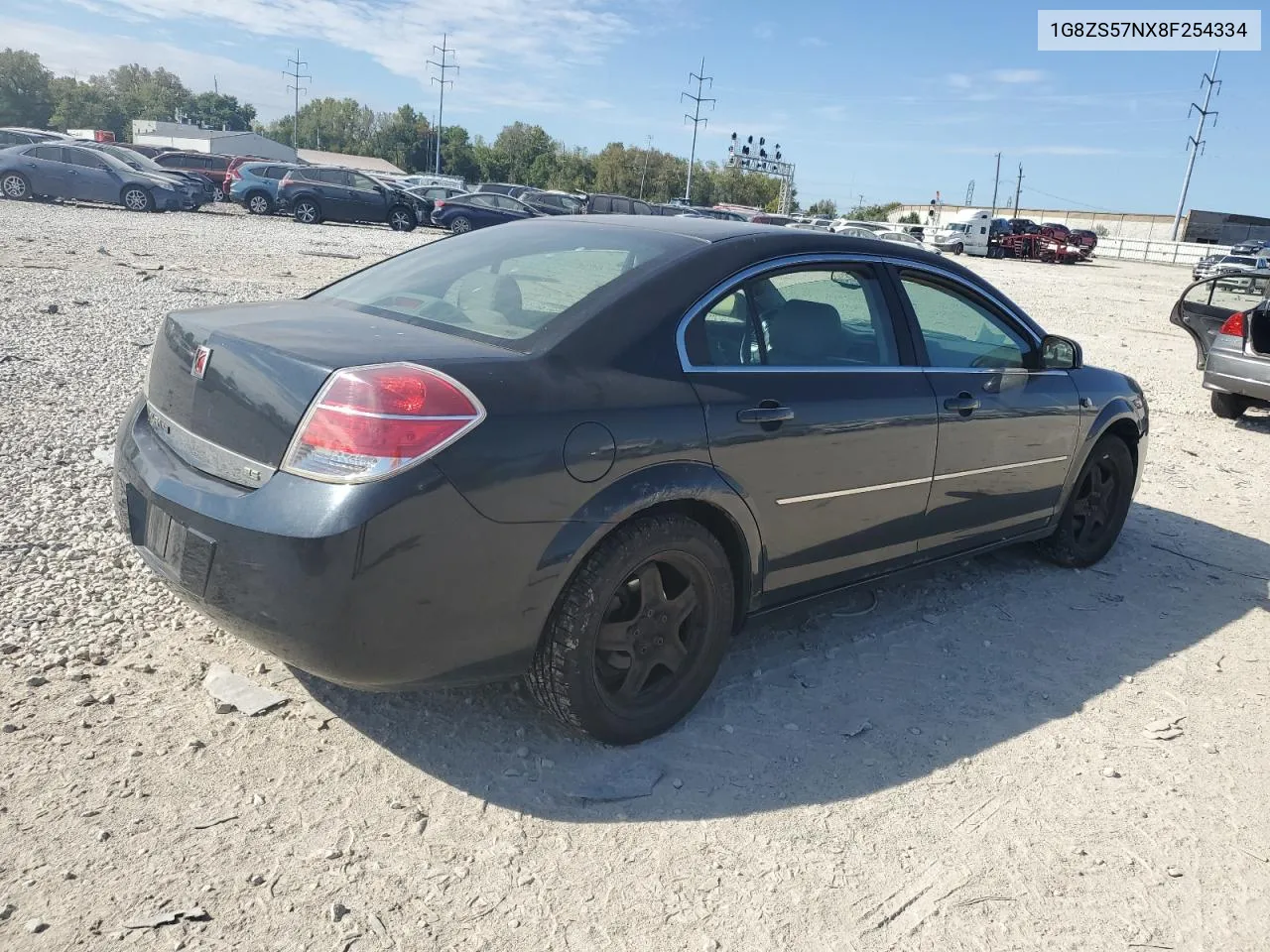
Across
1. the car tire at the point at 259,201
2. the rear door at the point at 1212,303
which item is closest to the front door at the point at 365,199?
the car tire at the point at 259,201

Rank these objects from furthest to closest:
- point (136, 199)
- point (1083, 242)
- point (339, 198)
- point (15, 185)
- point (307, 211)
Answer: point (1083, 242)
point (339, 198)
point (307, 211)
point (136, 199)
point (15, 185)

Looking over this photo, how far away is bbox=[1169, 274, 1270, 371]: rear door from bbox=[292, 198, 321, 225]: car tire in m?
23.4

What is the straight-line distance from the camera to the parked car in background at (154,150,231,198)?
32.6m

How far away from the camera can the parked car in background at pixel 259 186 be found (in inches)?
1087

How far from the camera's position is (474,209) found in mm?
27859

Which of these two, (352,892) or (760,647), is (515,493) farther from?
(760,647)

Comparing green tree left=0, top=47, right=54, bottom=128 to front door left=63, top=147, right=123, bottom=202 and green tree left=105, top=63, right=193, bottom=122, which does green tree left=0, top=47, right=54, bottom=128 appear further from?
front door left=63, top=147, right=123, bottom=202

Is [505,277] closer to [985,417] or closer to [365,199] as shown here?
[985,417]

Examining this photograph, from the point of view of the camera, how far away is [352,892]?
2.36m

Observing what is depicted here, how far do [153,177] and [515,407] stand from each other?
26.6 metres

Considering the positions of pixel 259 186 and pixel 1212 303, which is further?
pixel 259 186

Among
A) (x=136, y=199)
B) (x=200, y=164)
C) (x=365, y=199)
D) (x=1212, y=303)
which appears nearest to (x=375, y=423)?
(x=1212, y=303)

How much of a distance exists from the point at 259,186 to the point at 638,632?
28.2m

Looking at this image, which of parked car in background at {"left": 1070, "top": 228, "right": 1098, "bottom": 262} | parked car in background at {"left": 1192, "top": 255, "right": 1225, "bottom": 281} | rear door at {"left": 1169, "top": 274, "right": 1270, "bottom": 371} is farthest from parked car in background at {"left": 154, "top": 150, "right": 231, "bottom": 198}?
parked car in background at {"left": 1070, "top": 228, "right": 1098, "bottom": 262}
